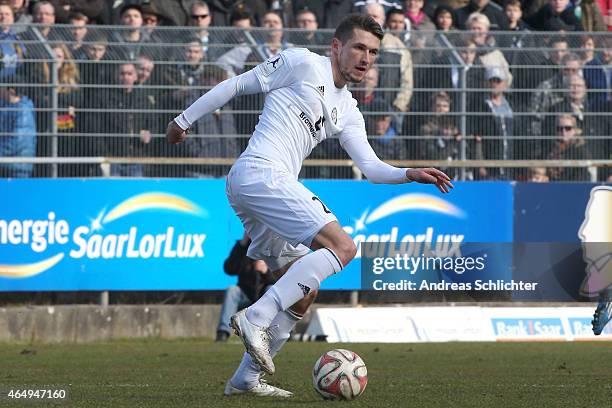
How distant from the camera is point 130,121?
54.6 ft

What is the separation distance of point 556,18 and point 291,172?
38.8 feet

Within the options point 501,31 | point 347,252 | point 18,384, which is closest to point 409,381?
point 347,252

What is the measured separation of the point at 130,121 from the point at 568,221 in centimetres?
583

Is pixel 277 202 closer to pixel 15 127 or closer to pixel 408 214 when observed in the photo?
pixel 15 127

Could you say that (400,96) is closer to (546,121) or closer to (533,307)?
(546,121)

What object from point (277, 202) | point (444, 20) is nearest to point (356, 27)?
point (277, 202)

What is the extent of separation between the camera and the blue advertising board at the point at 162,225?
16.3 meters

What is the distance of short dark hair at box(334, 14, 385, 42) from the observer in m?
8.77

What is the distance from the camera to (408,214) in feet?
56.5

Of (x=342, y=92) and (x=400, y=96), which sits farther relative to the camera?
(x=400, y=96)

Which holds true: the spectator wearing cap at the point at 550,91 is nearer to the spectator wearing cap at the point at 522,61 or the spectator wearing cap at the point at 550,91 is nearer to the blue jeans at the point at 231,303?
the spectator wearing cap at the point at 522,61

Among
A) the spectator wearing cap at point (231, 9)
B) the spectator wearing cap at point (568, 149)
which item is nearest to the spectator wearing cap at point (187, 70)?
the spectator wearing cap at point (231, 9)

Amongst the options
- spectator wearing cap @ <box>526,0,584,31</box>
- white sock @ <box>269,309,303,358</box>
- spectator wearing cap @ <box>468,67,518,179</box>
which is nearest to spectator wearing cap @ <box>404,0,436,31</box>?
spectator wearing cap @ <box>468,67,518,179</box>

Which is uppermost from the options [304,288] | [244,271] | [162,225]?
[304,288]
